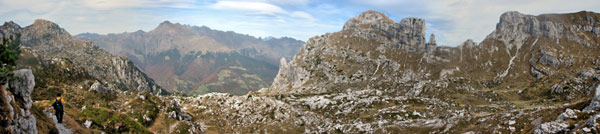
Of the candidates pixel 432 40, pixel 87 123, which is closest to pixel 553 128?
pixel 87 123

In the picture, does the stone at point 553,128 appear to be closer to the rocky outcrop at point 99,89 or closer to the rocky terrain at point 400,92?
the rocky terrain at point 400,92

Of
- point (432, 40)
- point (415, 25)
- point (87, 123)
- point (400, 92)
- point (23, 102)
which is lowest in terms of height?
point (400, 92)

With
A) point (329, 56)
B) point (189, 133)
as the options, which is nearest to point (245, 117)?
point (189, 133)

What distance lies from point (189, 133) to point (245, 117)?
32268mm

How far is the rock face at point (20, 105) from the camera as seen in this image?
79.7ft

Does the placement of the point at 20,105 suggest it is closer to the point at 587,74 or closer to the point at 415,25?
the point at 587,74

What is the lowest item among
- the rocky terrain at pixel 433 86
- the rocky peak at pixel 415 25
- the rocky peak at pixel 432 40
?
the rocky terrain at pixel 433 86

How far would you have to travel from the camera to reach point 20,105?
2864cm

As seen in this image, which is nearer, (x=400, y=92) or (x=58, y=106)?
(x=58, y=106)

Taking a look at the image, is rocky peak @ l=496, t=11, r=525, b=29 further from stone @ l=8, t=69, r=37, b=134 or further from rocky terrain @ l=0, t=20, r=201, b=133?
stone @ l=8, t=69, r=37, b=134

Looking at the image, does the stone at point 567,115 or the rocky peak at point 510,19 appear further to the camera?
the rocky peak at point 510,19

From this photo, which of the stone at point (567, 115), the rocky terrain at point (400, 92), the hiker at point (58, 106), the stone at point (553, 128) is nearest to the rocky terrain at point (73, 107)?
the rocky terrain at point (400, 92)

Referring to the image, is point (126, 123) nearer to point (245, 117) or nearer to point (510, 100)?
point (245, 117)

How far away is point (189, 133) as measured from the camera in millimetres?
66188
